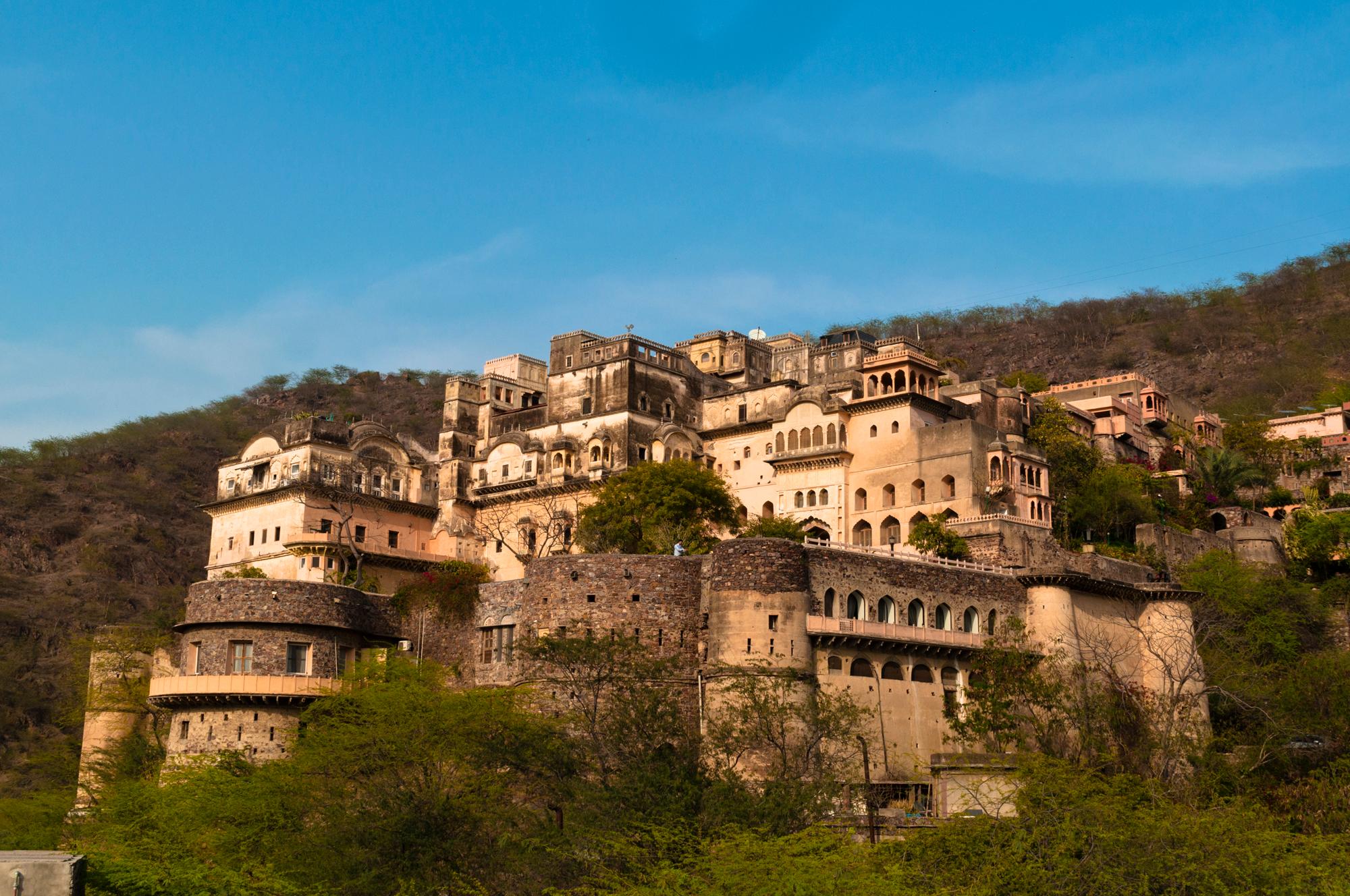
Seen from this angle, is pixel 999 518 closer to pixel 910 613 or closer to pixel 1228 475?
pixel 910 613

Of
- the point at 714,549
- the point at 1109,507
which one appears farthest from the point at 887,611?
the point at 1109,507

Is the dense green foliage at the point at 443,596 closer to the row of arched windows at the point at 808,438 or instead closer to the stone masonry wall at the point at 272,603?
the stone masonry wall at the point at 272,603

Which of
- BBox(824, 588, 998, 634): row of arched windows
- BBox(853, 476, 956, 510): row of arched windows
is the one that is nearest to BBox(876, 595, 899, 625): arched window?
BBox(824, 588, 998, 634): row of arched windows

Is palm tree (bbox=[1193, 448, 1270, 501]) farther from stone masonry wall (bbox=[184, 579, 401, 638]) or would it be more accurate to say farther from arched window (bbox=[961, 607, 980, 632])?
stone masonry wall (bbox=[184, 579, 401, 638])

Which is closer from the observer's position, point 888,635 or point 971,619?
point 888,635

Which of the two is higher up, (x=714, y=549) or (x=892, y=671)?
(x=714, y=549)

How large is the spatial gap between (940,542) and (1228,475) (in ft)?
73.8

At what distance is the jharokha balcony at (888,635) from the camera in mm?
44188

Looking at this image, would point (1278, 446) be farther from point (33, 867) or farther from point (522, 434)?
point (33, 867)

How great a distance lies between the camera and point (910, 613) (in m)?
47.2

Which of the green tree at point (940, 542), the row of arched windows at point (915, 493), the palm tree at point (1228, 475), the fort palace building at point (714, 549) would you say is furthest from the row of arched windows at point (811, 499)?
the palm tree at point (1228, 475)

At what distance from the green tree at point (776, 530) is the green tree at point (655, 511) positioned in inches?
51.6

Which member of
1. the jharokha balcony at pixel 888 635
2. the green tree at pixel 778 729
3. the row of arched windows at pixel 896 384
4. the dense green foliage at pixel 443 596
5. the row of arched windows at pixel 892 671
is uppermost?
the row of arched windows at pixel 896 384

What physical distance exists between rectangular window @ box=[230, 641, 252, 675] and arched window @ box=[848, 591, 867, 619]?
16698 millimetres
